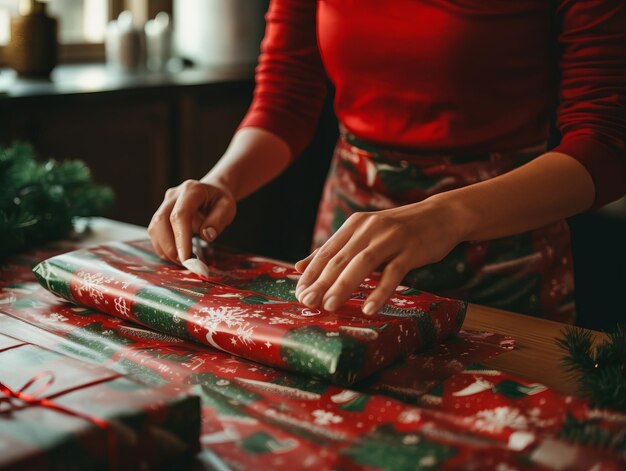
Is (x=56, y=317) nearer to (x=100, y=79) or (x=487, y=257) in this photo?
(x=487, y=257)

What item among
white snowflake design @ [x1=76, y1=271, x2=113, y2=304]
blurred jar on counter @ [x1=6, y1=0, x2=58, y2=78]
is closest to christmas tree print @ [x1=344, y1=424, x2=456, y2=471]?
white snowflake design @ [x1=76, y1=271, x2=113, y2=304]

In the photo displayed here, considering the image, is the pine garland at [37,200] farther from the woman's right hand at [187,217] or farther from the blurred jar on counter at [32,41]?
the blurred jar on counter at [32,41]

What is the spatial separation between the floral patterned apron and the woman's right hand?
0.27 metres

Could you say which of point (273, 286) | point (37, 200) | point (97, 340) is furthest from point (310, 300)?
point (37, 200)

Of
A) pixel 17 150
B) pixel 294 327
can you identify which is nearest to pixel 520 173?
pixel 294 327

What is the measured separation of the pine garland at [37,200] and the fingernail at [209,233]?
27cm

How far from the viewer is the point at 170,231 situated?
0.97 metres

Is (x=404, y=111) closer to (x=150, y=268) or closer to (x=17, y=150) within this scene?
(x=150, y=268)

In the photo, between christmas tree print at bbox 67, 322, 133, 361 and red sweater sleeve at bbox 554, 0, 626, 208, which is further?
red sweater sleeve at bbox 554, 0, 626, 208

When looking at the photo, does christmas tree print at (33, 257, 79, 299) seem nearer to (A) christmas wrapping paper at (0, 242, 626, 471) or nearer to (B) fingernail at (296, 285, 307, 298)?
(A) christmas wrapping paper at (0, 242, 626, 471)

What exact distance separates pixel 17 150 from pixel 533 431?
91 centimetres

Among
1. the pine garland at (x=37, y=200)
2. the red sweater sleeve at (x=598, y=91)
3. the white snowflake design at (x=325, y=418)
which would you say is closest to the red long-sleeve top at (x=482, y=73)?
the red sweater sleeve at (x=598, y=91)

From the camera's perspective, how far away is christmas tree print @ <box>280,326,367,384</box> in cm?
67

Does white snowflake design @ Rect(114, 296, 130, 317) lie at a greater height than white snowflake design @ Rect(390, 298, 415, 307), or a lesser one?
lesser
